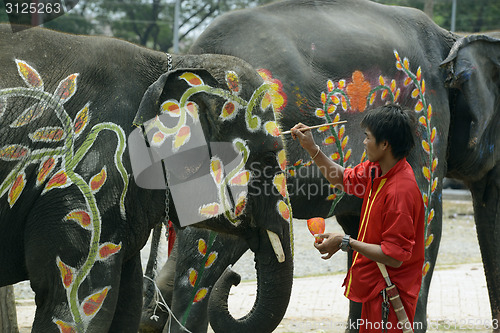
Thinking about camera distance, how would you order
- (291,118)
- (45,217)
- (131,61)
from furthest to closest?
1. (291,118)
2. (131,61)
3. (45,217)

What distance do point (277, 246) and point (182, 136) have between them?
0.64 meters

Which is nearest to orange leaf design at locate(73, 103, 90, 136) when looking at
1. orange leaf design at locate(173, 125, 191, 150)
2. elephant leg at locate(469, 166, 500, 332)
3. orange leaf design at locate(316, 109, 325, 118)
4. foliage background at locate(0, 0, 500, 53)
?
orange leaf design at locate(173, 125, 191, 150)

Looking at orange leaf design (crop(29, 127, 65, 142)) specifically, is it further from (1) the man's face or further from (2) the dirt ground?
(2) the dirt ground

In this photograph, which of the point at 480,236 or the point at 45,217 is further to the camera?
the point at 480,236

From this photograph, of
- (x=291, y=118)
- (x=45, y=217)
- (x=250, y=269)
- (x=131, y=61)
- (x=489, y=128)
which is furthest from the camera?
(x=250, y=269)

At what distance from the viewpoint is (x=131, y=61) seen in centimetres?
312

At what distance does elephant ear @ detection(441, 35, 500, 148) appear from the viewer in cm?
470

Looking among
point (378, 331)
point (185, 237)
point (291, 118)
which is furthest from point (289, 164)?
point (378, 331)

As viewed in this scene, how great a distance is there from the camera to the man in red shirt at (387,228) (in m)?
2.84

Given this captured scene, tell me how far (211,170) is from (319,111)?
110 cm

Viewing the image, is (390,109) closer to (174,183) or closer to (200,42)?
(174,183)

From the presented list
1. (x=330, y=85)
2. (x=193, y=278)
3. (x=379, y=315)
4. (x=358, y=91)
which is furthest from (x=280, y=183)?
(x=358, y=91)

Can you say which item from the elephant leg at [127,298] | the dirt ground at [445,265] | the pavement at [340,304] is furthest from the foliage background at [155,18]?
the elephant leg at [127,298]

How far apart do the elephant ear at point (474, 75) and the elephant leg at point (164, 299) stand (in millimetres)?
1995
